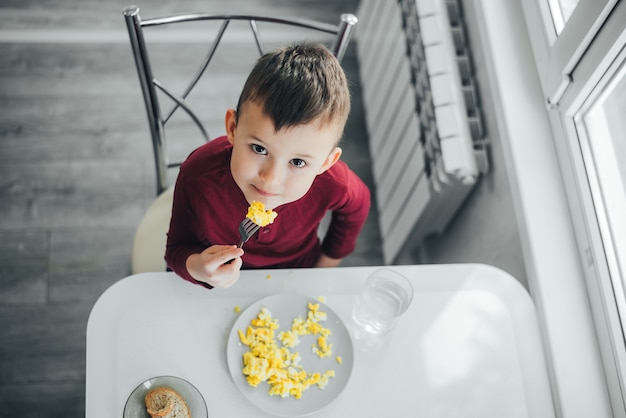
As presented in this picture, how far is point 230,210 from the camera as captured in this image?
110 cm

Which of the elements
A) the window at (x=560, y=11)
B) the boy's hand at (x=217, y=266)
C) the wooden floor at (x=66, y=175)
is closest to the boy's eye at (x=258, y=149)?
the boy's hand at (x=217, y=266)

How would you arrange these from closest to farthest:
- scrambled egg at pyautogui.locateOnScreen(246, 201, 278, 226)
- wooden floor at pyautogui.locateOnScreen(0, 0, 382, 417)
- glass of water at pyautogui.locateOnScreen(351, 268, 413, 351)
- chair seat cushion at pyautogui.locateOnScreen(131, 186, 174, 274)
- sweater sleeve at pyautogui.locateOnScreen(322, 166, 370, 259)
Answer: scrambled egg at pyautogui.locateOnScreen(246, 201, 278, 226) → glass of water at pyautogui.locateOnScreen(351, 268, 413, 351) → sweater sleeve at pyautogui.locateOnScreen(322, 166, 370, 259) → chair seat cushion at pyautogui.locateOnScreen(131, 186, 174, 274) → wooden floor at pyautogui.locateOnScreen(0, 0, 382, 417)

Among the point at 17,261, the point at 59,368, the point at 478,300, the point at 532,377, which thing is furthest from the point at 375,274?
→ the point at 17,261

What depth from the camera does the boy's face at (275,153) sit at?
83 centimetres

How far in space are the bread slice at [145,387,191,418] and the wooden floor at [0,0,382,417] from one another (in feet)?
2.90

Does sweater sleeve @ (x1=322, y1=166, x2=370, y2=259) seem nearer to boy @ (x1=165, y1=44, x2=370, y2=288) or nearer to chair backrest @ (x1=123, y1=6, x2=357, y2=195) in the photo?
boy @ (x1=165, y1=44, x2=370, y2=288)

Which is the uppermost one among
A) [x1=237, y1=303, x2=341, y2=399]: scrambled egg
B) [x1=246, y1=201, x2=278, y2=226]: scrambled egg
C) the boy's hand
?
[x1=246, y1=201, x2=278, y2=226]: scrambled egg

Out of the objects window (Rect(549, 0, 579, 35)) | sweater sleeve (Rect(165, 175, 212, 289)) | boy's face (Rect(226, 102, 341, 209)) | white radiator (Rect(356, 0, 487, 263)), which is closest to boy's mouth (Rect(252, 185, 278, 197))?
boy's face (Rect(226, 102, 341, 209))

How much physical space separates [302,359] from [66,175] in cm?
127

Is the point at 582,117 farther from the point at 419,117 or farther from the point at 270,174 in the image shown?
the point at 270,174

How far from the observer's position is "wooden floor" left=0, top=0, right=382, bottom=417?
5.58 ft

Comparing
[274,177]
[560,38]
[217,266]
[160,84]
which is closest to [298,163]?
[274,177]

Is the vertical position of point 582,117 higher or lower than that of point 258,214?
higher

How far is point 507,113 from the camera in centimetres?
131
